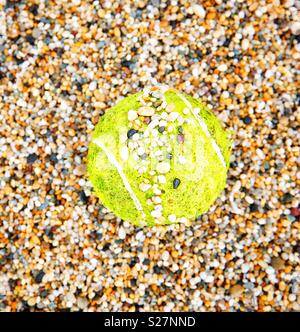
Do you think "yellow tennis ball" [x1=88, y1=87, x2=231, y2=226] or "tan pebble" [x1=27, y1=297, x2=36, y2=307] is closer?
"yellow tennis ball" [x1=88, y1=87, x2=231, y2=226]

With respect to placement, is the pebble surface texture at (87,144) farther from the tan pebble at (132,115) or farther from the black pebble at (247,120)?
the tan pebble at (132,115)

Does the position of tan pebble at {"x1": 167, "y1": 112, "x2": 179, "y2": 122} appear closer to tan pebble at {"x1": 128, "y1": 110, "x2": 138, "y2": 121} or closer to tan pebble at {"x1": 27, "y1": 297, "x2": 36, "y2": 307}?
tan pebble at {"x1": 128, "y1": 110, "x2": 138, "y2": 121}

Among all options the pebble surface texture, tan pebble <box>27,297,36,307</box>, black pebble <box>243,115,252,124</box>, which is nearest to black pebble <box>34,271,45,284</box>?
the pebble surface texture

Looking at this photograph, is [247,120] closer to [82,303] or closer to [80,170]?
[80,170]

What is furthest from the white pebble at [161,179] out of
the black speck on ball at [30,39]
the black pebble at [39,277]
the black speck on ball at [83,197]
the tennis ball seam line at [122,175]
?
the black speck on ball at [30,39]

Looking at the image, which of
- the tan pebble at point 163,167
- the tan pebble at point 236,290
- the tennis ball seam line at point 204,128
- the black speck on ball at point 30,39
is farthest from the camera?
the black speck on ball at point 30,39

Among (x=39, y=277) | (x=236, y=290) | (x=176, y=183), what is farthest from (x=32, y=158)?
(x=236, y=290)
